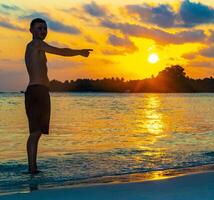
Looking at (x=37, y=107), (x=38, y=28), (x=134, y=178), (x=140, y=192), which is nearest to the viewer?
(x=140, y=192)

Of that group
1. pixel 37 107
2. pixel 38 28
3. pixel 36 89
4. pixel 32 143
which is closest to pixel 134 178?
pixel 32 143

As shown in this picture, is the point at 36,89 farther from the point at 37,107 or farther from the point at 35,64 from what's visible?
the point at 35,64

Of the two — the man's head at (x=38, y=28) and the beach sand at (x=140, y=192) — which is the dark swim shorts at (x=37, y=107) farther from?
the beach sand at (x=140, y=192)

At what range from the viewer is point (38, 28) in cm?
691

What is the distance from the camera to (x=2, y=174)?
7020 mm

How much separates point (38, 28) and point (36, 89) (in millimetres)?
924

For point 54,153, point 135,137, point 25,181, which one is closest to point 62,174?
point 25,181

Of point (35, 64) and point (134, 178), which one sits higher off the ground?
point (35, 64)

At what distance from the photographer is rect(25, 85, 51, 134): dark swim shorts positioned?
6.79m

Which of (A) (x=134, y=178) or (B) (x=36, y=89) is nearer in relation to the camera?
(A) (x=134, y=178)

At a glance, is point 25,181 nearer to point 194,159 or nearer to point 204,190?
point 204,190

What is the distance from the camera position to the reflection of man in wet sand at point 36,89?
6.80 metres

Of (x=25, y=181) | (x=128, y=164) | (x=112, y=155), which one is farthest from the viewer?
(x=112, y=155)

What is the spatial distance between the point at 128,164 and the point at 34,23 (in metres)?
2.88
